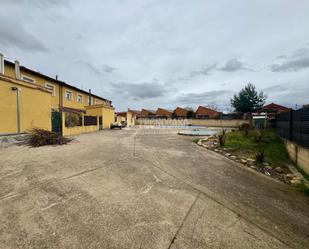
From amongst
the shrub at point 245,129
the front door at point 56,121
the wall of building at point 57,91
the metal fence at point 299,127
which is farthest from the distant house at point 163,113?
the metal fence at point 299,127

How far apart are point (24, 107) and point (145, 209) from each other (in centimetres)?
998

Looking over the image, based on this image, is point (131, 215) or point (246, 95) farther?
point (246, 95)

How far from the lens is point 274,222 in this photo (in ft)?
8.51

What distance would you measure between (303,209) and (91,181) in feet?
14.8

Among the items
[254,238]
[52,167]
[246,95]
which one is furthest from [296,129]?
[246,95]

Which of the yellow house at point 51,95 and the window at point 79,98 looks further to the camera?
the window at point 79,98

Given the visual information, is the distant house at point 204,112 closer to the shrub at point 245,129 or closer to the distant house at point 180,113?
the distant house at point 180,113

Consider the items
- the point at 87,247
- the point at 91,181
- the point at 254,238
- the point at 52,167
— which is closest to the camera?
the point at 87,247

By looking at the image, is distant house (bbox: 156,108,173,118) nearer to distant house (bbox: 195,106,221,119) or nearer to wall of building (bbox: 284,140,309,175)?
distant house (bbox: 195,106,221,119)

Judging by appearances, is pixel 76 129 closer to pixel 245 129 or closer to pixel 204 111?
pixel 245 129

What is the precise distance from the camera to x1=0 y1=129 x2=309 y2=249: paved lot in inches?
82.0

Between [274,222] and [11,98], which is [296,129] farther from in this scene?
[11,98]

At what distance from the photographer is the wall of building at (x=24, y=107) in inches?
314

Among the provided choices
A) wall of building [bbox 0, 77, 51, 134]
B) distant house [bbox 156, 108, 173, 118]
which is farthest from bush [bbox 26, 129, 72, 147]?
distant house [bbox 156, 108, 173, 118]
